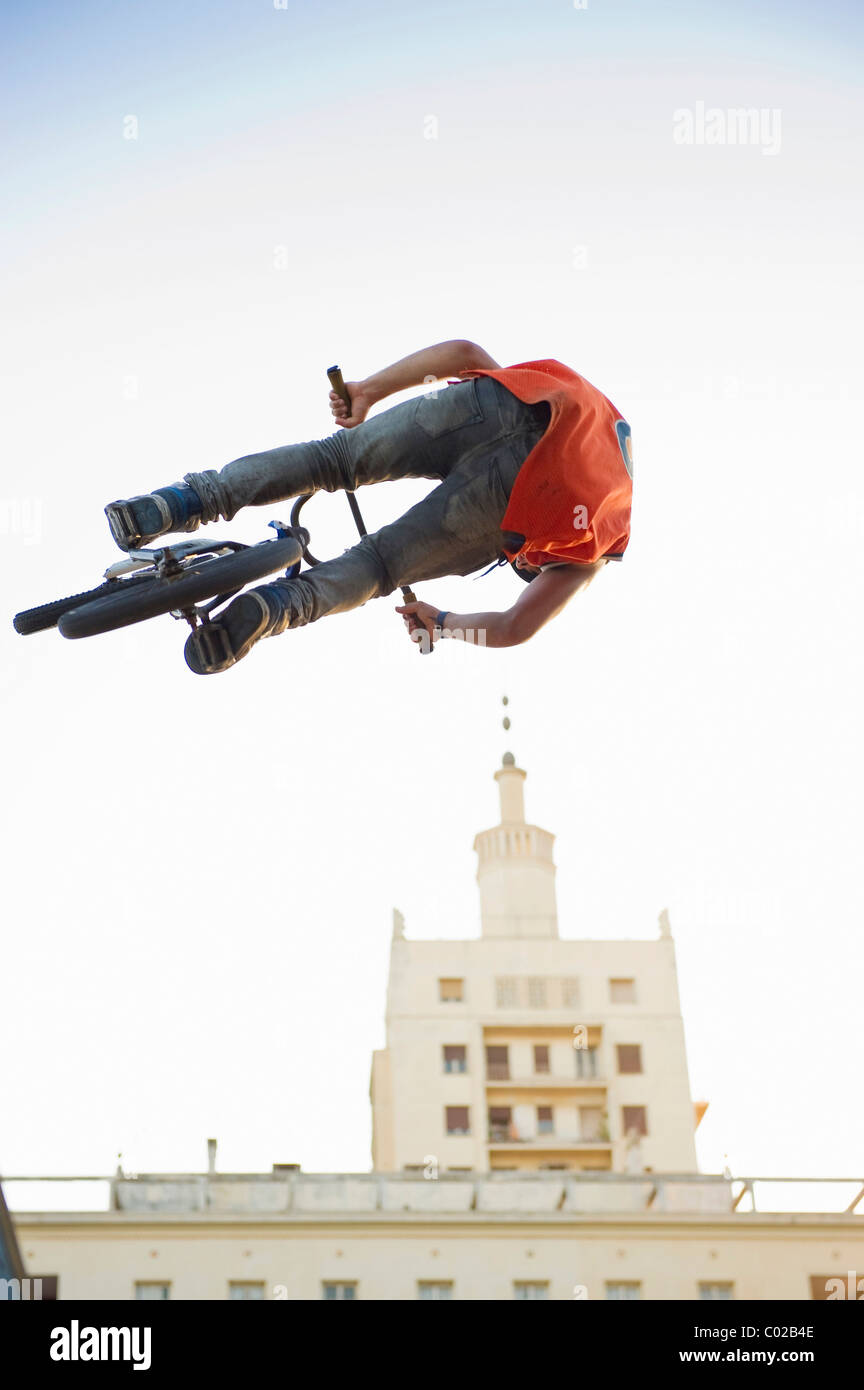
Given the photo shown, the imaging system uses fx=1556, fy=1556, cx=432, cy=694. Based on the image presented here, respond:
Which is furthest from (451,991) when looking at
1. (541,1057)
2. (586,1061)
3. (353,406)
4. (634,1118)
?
(353,406)

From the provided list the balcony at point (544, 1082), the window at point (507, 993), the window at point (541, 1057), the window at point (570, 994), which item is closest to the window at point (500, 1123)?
the balcony at point (544, 1082)

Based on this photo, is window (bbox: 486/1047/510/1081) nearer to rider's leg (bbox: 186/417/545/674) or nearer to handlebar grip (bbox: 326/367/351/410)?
rider's leg (bbox: 186/417/545/674)

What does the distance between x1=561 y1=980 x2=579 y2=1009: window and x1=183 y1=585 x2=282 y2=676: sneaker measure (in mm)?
55777

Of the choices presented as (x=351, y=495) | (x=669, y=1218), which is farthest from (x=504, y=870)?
(x=351, y=495)

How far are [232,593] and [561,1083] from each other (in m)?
54.4

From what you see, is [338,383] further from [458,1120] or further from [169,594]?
[458,1120]

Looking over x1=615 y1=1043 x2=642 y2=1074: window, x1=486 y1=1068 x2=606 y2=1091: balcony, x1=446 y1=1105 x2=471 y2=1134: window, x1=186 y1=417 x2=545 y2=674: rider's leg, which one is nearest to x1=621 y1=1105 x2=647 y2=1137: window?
x1=486 y1=1068 x2=606 y2=1091: balcony

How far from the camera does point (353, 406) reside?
18.9 feet

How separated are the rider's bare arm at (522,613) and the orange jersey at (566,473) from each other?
0.06m

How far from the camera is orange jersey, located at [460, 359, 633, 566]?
18.4 feet

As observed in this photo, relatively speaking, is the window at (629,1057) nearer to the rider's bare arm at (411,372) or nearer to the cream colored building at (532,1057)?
the cream colored building at (532,1057)

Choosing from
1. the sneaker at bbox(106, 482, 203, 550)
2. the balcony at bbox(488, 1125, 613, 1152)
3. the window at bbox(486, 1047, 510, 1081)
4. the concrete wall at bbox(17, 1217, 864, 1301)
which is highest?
the window at bbox(486, 1047, 510, 1081)

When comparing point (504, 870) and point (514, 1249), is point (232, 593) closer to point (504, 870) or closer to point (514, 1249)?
point (514, 1249)
